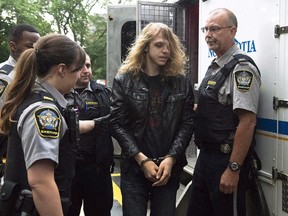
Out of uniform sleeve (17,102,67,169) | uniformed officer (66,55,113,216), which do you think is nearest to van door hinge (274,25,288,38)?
uniformed officer (66,55,113,216)

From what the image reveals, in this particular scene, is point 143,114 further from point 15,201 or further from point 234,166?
point 15,201

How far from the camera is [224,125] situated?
2.76 meters

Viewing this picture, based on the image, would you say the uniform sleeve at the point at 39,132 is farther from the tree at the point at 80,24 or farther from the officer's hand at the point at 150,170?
the tree at the point at 80,24

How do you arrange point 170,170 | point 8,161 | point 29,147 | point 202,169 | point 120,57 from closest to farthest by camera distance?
point 29,147 < point 8,161 < point 170,170 < point 202,169 < point 120,57

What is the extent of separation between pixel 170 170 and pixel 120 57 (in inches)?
171

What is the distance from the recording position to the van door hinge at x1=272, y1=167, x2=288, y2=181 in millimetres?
2695

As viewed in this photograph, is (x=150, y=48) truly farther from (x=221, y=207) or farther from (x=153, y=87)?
(x=221, y=207)

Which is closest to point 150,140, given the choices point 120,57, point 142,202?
point 142,202

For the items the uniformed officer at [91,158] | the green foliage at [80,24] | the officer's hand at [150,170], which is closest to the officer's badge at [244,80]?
the officer's hand at [150,170]

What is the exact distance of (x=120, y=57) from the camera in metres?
6.76

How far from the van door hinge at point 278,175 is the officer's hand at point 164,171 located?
2.54 ft

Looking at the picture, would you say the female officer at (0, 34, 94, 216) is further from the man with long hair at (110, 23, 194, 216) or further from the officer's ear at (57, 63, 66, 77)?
the man with long hair at (110, 23, 194, 216)

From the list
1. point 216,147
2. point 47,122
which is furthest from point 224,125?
point 47,122

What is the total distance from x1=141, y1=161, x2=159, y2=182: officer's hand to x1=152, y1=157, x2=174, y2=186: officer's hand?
1.0 inches
